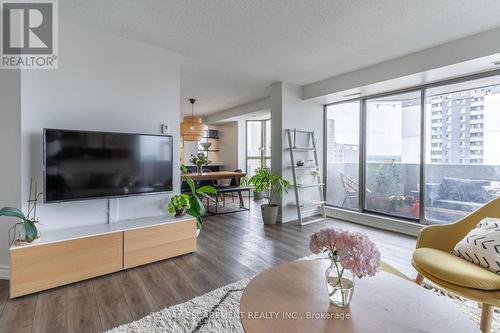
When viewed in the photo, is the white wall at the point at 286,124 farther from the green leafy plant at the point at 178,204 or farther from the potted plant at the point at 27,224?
the potted plant at the point at 27,224

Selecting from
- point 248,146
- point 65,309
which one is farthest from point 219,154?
point 65,309

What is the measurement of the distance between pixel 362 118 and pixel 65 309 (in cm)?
481

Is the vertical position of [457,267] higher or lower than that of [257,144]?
lower

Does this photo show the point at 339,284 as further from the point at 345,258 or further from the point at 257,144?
the point at 257,144

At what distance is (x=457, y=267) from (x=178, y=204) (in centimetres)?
272

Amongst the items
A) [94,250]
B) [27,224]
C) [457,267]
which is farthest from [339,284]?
[27,224]

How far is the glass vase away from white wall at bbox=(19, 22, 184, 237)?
2.45 m

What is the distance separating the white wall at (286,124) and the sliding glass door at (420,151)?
0.68 m

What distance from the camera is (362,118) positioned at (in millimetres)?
4438

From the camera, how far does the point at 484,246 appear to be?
170 cm

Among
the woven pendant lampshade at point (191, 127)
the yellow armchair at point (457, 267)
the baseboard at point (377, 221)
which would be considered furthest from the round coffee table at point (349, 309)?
the woven pendant lampshade at point (191, 127)

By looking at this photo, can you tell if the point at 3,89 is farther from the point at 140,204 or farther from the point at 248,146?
the point at 248,146

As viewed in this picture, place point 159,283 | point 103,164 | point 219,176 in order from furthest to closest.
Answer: point 219,176 → point 103,164 → point 159,283

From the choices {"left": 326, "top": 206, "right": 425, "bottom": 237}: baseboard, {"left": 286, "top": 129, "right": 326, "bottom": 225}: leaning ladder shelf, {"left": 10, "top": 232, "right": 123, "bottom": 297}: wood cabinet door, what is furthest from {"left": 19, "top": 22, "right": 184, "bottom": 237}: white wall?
{"left": 326, "top": 206, "right": 425, "bottom": 237}: baseboard
